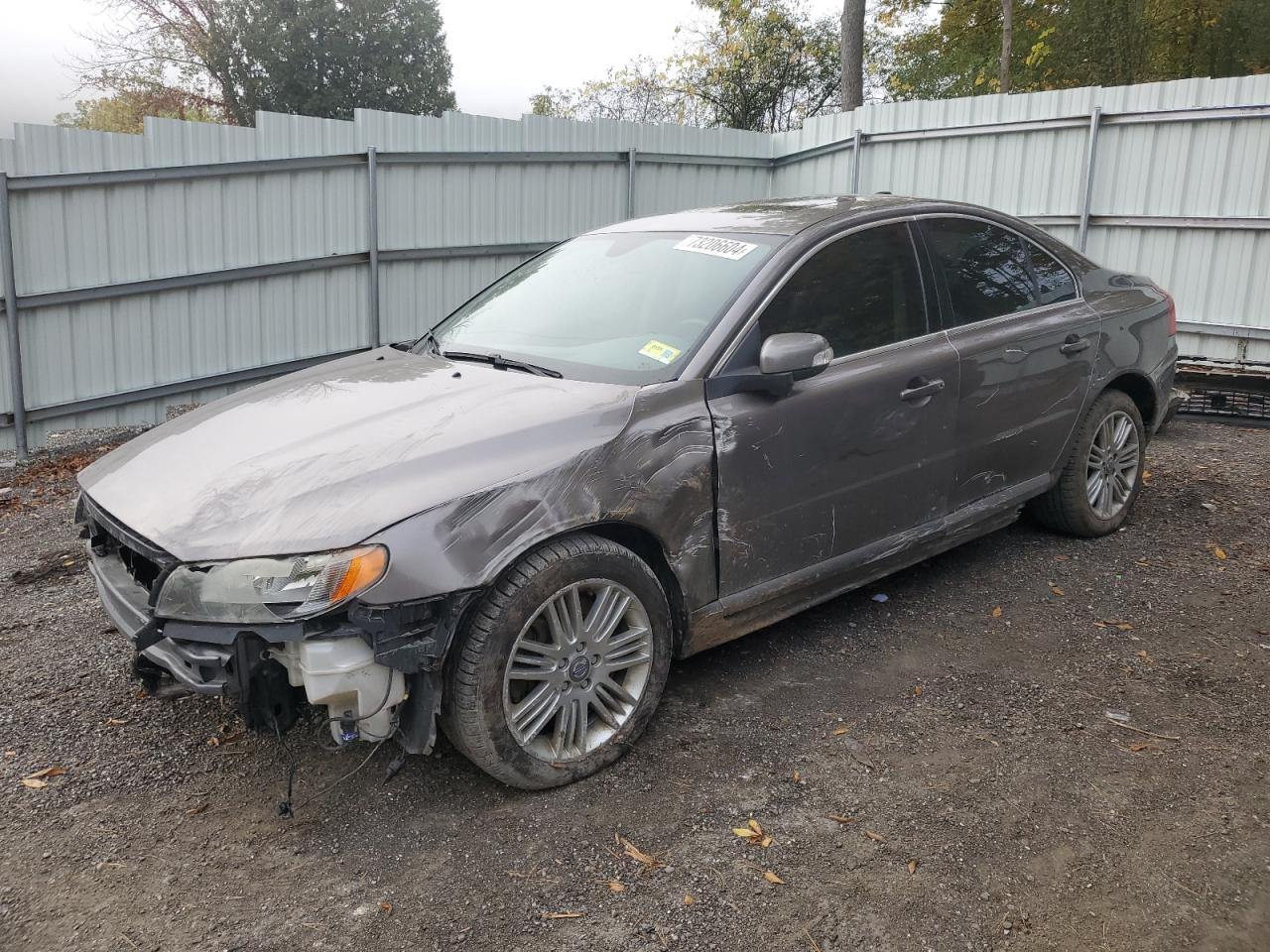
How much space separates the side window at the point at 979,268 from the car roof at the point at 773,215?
7.6 inches

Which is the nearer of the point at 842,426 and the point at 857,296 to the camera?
the point at 842,426

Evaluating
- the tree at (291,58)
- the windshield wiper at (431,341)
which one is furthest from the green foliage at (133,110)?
the windshield wiper at (431,341)

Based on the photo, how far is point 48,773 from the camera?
10.9 feet

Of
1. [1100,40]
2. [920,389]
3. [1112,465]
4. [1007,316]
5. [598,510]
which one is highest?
[1100,40]

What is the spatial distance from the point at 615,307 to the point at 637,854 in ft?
6.48

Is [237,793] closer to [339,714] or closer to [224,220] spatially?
[339,714]

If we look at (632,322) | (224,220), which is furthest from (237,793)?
(224,220)

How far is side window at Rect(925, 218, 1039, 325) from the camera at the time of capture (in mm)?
4398

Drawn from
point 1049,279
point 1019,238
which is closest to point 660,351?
point 1019,238

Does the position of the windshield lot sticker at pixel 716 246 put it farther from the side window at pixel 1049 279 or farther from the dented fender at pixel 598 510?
the side window at pixel 1049 279

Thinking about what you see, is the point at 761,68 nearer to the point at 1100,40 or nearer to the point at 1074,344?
the point at 1100,40

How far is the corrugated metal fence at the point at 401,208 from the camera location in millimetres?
7727

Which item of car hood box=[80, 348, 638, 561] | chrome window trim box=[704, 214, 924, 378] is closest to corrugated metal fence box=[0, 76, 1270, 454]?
car hood box=[80, 348, 638, 561]

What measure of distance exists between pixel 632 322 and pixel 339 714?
173cm
